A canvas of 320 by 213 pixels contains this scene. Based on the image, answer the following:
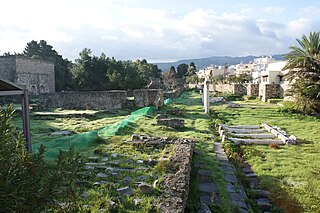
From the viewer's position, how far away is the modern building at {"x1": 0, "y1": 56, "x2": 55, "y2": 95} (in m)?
31.4

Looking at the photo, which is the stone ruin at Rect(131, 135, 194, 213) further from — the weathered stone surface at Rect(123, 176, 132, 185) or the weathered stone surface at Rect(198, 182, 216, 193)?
the weathered stone surface at Rect(123, 176, 132, 185)

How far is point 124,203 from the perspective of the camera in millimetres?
4969

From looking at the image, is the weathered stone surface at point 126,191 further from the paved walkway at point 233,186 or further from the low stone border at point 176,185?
the paved walkway at point 233,186

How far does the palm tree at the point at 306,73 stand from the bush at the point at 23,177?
18.2 m

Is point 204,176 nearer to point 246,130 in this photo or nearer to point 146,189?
point 146,189

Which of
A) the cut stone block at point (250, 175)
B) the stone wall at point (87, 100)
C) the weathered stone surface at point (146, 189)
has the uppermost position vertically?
the stone wall at point (87, 100)

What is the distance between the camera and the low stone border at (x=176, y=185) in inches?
175

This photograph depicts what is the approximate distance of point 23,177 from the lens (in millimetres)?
2707

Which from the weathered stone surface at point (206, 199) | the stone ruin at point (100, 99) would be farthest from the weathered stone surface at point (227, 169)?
the stone ruin at point (100, 99)

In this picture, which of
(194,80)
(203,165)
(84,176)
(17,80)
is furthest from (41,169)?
(194,80)

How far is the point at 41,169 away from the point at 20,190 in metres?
0.47

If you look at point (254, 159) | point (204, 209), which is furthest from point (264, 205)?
point (254, 159)

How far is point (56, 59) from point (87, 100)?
91.0ft

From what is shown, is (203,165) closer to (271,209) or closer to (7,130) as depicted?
(271,209)
